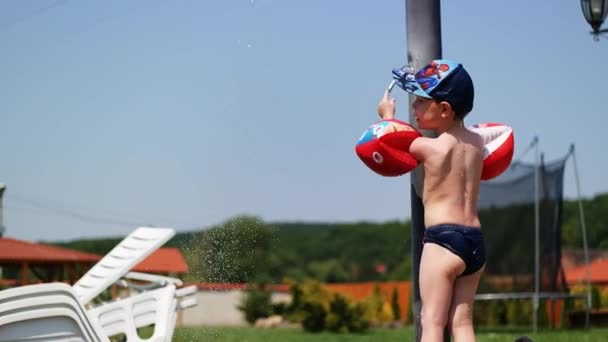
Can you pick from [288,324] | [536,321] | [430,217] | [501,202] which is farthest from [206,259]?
[288,324]

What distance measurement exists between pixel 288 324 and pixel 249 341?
271 inches

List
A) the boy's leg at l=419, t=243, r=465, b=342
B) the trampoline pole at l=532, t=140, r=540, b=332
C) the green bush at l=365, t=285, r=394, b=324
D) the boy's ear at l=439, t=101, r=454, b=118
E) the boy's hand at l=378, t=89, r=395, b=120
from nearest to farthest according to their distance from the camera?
1. the boy's leg at l=419, t=243, r=465, b=342
2. the boy's ear at l=439, t=101, r=454, b=118
3. the boy's hand at l=378, t=89, r=395, b=120
4. the trampoline pole at l=532, t=140, r=540, b=332
5. the green bush at l=365, t=285, r=394, b=324

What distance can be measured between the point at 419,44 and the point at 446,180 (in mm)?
553

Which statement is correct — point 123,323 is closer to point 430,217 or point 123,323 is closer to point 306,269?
point 430,217

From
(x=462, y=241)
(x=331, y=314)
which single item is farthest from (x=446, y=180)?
(x=331, y=314)

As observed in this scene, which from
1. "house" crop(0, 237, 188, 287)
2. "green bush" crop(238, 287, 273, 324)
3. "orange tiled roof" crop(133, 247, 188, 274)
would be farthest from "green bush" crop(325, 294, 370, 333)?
"orange tiled roof" crop(133, 247, 188, 274)

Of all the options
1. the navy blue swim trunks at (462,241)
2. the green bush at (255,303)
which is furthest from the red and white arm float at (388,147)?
the green bush at (255,303)

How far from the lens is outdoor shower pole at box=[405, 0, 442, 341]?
3.60 metres

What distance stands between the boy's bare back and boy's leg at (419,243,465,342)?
122 millimetres

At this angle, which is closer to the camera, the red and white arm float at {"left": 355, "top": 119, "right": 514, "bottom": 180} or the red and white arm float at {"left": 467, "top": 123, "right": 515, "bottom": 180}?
the red and white arm float at {"left": 355, "top": 119, "right": 514, "bottom": 180}

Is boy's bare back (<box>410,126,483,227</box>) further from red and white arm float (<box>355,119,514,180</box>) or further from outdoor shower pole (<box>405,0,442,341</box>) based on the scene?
outdoor shower pole (<box>405,0,442,341</box>)

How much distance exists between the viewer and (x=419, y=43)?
12.0 feet

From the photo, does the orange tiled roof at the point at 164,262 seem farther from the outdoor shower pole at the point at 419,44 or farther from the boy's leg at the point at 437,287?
the boy's leg at the point at 437,287

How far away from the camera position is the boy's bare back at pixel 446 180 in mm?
3369
